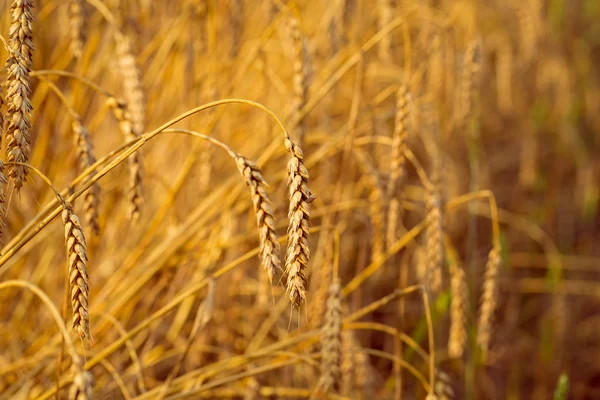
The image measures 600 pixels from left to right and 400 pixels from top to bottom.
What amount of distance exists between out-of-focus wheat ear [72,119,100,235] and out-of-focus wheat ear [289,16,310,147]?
1.87 feet

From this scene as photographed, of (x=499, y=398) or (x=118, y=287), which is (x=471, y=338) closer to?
(x=499, y=398)

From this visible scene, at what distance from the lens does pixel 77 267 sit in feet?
2.89

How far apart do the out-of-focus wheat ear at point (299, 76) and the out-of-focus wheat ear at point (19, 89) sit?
2.41 feet

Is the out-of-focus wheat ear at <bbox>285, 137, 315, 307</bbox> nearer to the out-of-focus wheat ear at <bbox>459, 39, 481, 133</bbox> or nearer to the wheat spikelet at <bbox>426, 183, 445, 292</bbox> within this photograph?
the wheat spikelet at <bbox>426, 183, 445, 292</bbox>

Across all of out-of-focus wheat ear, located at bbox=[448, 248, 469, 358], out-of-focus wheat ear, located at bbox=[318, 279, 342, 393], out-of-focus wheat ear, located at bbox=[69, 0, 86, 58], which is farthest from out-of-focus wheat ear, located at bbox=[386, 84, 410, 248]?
out-of-focus wheat ear, located at bbox=[69, 0, 86, 58]

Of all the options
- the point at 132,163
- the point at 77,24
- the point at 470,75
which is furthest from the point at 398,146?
the point at 77,24

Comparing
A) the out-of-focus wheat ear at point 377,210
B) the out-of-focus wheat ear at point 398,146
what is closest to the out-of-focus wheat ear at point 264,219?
the out-of-focus wheat ear at point 398,146

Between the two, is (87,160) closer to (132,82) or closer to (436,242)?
(132,82)

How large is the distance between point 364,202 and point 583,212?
1.93 metres

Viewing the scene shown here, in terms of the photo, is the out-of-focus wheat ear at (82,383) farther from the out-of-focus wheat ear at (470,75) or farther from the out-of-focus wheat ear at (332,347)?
the out-of-focus wheat ear at (470,75)

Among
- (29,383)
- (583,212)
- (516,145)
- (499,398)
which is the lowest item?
(29,383)

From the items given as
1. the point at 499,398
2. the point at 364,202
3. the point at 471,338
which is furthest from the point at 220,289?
the point at 499,398

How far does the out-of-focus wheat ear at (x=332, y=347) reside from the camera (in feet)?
4.39

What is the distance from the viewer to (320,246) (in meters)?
1.86
